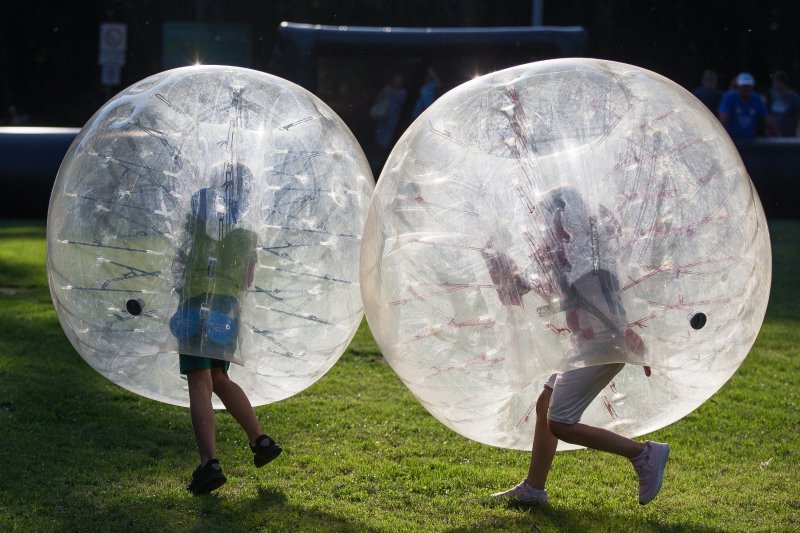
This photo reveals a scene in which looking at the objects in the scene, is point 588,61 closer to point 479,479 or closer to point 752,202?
Answer: point 752,202

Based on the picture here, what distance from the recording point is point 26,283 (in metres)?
9.07

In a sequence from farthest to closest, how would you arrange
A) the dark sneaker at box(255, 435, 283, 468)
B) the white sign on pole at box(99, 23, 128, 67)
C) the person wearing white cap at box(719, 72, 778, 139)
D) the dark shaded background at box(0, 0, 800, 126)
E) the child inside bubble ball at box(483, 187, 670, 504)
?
the dark shaded background at box(0, 0, 800, 126)
the white sign on pole at box(99, 23, 128, 67)
the person wearing white cap at box(719, 72, 778, 139)
the dark sneaker at box(255, 435, 283, 468)
the child inside bubble ball at box(483, 187, 670, 504)

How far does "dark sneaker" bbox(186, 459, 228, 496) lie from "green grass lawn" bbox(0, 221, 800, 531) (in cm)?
4

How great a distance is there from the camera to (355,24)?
84.7 feet

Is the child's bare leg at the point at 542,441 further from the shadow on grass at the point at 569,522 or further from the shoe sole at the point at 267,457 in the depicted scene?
the shoe sole at the point at 267,457

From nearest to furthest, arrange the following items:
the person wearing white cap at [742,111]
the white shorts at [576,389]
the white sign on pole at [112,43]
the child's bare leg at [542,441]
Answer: the white shorts at [576,389]
the child's bare leg at [542,441]
the person wearing white cap at [742,111]
the white sign on pole at [112,43]

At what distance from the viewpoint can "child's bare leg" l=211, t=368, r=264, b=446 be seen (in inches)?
175

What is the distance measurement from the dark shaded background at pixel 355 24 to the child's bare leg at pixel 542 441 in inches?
837

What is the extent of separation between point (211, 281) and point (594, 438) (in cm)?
161

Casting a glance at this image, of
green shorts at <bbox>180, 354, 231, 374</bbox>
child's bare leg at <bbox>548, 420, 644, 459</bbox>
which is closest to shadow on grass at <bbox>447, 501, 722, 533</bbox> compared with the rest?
child's bare leg at <bbox>548, 420, 644, 459</bbox>

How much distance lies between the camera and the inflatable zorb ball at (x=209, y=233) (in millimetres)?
4223

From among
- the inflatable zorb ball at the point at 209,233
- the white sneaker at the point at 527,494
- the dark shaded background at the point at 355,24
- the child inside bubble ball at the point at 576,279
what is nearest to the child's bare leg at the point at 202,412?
the inflatable zorb ball at the point at 209,233

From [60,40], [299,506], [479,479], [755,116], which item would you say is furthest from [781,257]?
[60,40]

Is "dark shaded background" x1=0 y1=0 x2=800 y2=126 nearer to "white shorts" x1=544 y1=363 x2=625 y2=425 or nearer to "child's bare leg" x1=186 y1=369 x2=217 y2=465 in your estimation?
"child's bare leg" x1=186 y1=369 x2=217 y2=465
